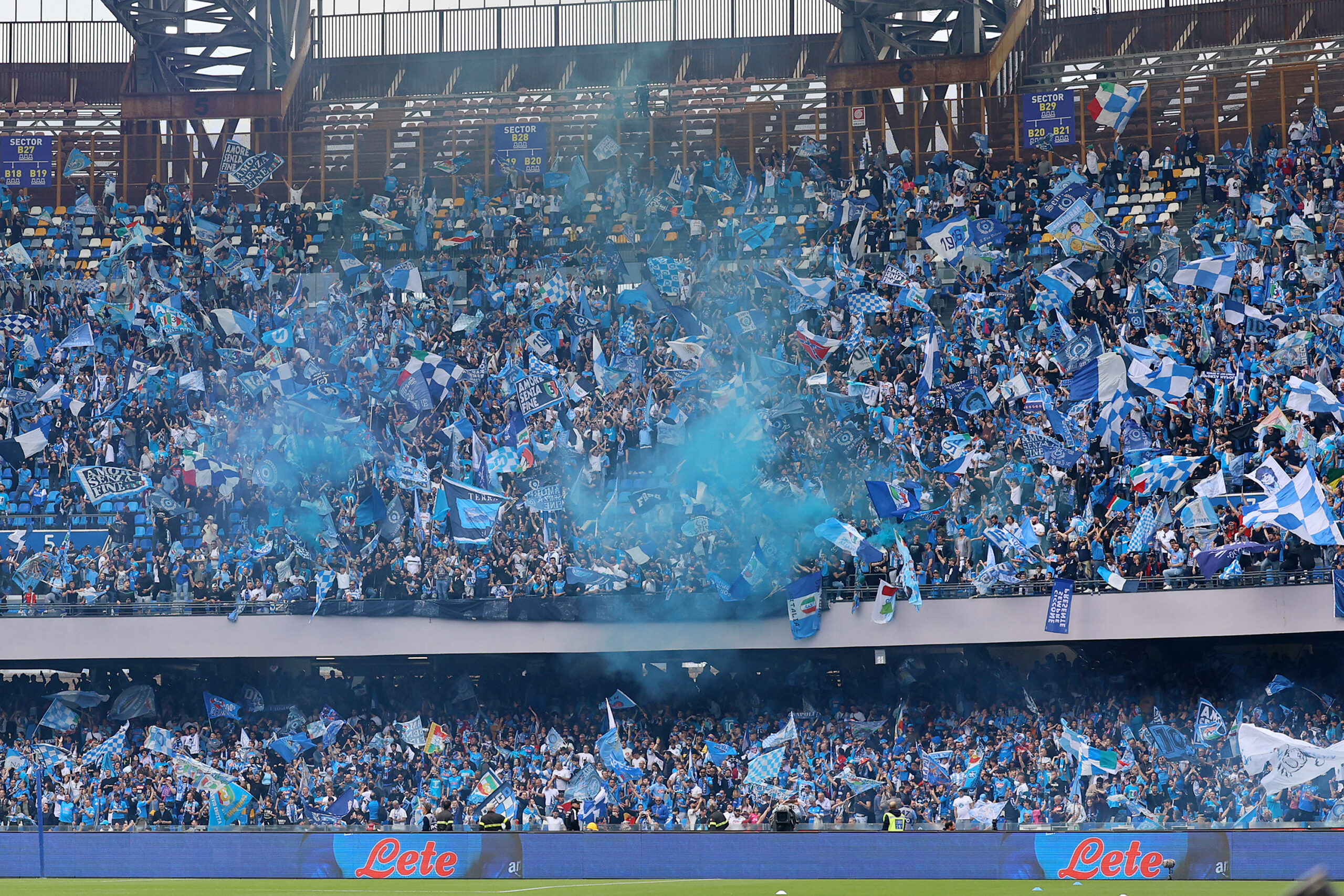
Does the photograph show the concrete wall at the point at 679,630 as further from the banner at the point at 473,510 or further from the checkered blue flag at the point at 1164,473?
the checkered blue flag at the point at 1164,473

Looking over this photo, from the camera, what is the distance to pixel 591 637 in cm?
3038

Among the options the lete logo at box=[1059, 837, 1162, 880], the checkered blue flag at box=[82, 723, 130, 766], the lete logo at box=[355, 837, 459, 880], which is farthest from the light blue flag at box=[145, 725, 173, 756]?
the lete logo at box=[1059, 837, 1162, 880]

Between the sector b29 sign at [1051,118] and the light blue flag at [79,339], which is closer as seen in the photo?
the light blue flag at [79,339]

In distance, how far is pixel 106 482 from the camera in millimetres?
32688

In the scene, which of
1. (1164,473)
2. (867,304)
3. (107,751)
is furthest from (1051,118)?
(107,751)

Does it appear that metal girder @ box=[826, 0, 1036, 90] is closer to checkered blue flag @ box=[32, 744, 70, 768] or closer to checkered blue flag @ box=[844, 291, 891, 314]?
checkered blue flag @ box=[844, 291, 891, 314]

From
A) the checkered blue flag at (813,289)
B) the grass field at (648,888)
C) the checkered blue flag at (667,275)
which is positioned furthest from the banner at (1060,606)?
the checkered blue flag at (667,275)

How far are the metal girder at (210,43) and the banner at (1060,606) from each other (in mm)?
24795

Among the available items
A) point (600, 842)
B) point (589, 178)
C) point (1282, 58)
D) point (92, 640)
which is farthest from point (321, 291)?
point (1282, 58)

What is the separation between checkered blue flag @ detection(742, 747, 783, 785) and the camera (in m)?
27.7

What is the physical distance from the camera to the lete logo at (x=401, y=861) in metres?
23.9

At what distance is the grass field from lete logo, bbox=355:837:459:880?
25 cm

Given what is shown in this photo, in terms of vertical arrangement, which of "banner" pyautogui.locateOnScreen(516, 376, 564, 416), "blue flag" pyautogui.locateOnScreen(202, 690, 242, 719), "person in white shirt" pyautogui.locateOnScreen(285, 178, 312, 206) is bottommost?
"blue flag" pyautogui.locateOnScreen(202, 690, 242, 719)

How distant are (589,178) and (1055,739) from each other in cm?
1884
